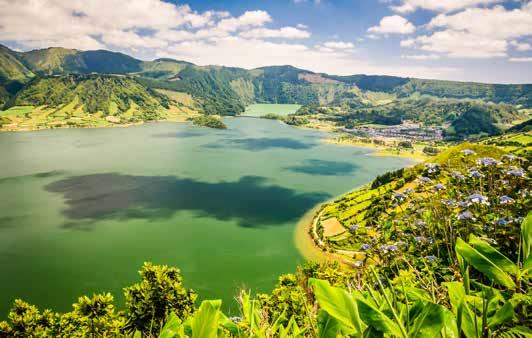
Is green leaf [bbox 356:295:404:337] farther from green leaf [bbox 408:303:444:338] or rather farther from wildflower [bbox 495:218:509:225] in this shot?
wildflower [bbox 495:218:509:225]

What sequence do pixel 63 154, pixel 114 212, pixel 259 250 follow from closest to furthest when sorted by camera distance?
pixel 259 250 → pixel 114 212 → pixel 63 154

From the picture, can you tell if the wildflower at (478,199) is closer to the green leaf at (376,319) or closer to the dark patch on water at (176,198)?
the green leaf at (376,319)

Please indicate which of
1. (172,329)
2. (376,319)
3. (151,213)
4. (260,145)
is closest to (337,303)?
(376,319)

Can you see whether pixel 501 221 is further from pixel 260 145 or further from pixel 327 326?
pixel 260 145

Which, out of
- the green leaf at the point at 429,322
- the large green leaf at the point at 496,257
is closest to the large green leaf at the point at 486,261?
the large green leaf at the point at 496,257

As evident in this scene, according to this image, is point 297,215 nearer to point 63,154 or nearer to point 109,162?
point 109,162

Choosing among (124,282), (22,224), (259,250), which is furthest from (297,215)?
(22,224)

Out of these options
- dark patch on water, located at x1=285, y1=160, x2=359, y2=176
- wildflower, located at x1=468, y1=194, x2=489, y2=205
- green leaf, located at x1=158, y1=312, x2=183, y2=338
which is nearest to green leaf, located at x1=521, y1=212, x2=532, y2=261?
green leaf, located at x1=158, y1=312, x2=183, y2=338
